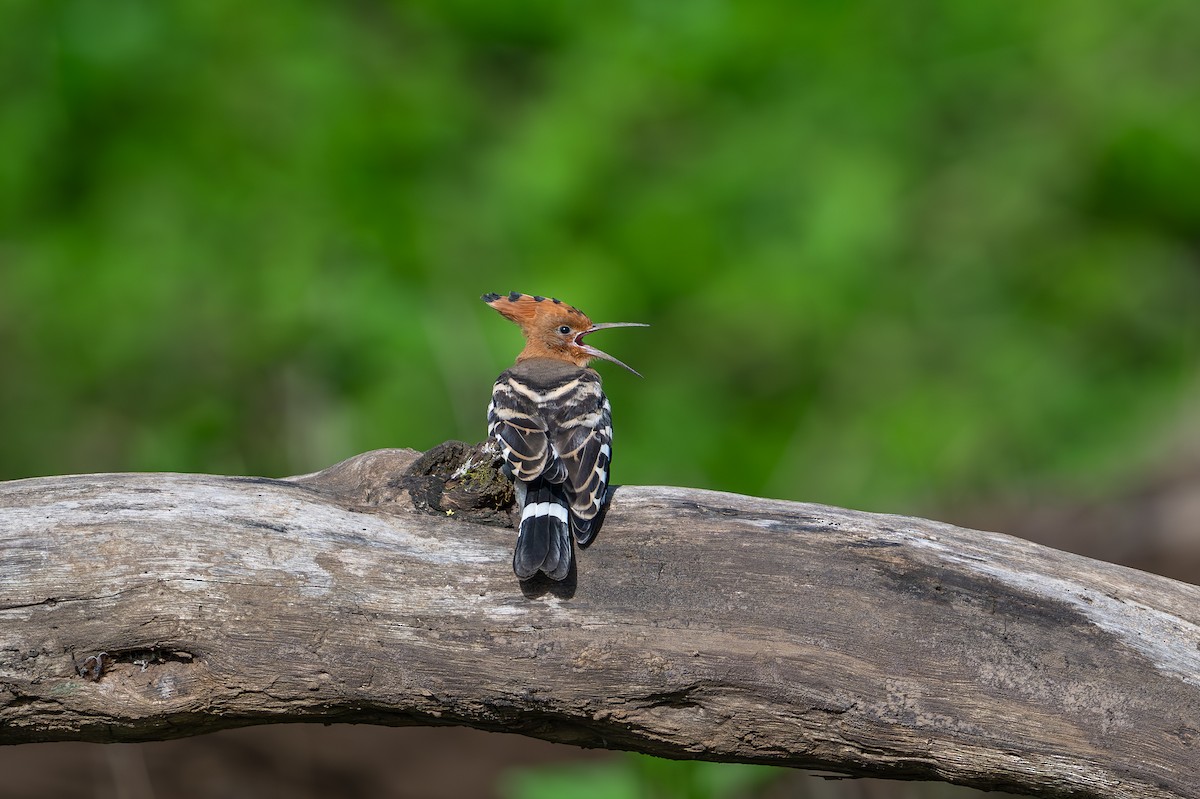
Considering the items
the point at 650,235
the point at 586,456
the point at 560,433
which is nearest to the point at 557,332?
the point at 560,433

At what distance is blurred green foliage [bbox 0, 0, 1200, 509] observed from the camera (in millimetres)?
8055

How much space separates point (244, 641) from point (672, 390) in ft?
18.7

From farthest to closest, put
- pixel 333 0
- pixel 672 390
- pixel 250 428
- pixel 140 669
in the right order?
pixel 333 0, pixel 672 390, pixel 250 428, pixel 140 669

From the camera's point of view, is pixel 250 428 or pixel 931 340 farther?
pixel 931 340

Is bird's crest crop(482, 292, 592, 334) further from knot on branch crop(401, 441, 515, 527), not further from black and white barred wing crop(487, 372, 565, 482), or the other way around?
knot on branch crop(401, 441, 515, 527)

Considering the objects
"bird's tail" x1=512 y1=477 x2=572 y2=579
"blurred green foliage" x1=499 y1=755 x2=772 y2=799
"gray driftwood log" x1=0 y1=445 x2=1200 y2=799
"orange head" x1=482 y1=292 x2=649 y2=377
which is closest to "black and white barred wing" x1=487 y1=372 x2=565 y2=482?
"bird's tail" x1=512 y1=477 x2=572 y2=579

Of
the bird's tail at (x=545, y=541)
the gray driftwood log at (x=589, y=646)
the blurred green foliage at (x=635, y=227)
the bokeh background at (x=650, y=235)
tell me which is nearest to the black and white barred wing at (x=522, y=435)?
the bird's tail at (x=545, y=541)

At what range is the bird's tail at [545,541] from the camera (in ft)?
10.4

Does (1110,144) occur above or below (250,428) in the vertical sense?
above

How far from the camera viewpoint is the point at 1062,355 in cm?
877

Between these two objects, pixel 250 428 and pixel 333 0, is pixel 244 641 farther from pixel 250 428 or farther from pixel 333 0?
pixel 333 0

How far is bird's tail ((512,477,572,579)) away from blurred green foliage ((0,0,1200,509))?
166 inches

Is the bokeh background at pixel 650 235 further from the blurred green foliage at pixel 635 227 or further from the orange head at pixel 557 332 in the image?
the orange head at pixel 557 332

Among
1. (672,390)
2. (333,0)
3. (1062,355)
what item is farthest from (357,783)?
(333,0)
